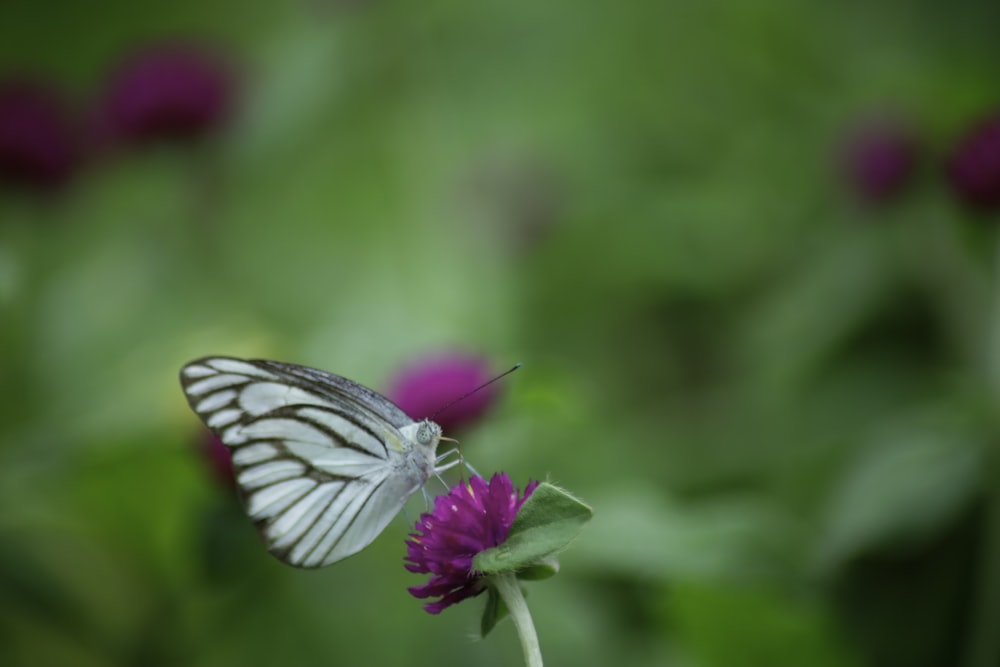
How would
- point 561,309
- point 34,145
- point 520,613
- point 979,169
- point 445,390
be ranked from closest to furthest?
1. point 520,613
2. point 445,390
3. point 979,169
4. point 34,145
5. point 561,309

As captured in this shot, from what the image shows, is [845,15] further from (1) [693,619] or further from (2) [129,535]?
(2) [129,535]

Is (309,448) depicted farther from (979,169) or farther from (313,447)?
(979,169)

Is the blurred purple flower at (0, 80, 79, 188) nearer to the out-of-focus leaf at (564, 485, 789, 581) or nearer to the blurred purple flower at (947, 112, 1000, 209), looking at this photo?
the out-of-focus leaf at (564, 485, 789, 581)

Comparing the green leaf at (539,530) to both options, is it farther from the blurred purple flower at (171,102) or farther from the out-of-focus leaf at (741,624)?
the blurred purple flower at (171,102)

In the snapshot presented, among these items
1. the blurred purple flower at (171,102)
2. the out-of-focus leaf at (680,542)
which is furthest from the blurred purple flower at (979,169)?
the blurred purple flower at (171,102)

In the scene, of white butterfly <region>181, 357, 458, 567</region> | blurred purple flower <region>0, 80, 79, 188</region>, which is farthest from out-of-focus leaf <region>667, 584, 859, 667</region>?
blurred purple flower <region>0, 80, 79, 188</region>

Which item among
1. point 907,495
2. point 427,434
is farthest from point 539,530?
point 907,495

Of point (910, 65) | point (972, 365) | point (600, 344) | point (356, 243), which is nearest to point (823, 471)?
point (972, 365)
